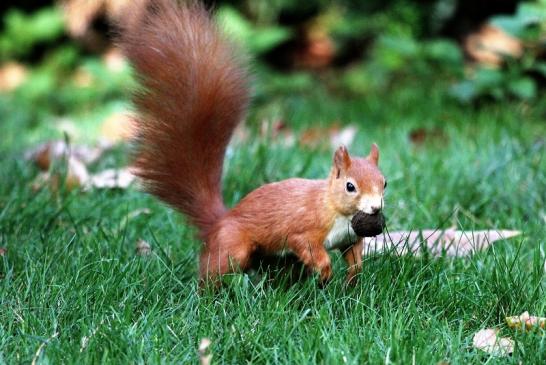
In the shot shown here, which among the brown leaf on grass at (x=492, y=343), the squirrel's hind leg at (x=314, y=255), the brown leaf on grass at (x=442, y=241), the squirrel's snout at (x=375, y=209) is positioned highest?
the squirrel's snout at (x=375, y=209)

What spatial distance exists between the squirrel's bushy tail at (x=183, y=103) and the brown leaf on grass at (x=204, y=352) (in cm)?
52

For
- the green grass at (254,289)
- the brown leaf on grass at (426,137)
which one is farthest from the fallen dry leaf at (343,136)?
the green grass at (254,289)

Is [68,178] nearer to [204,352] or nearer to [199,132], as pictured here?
[199,132]

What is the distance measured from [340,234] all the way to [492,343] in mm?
428

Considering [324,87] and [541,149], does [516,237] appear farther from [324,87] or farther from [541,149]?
[324,87]

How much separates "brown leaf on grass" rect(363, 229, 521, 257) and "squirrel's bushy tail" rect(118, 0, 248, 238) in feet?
1.47

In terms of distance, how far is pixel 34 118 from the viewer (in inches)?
221

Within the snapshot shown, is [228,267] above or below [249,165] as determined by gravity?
above

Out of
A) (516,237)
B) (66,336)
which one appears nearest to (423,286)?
(516,237)

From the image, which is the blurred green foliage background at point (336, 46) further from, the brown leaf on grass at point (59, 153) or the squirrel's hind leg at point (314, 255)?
the squirrel's hind leg at point (314, 255)

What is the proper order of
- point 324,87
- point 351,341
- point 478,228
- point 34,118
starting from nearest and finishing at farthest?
point 351,341 < point 478,228 < point 34,118 < point 324,87

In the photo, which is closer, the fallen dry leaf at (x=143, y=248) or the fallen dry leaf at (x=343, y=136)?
the fallen dry leaf at (x=143, y=248)

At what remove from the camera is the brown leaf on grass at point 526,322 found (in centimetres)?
192

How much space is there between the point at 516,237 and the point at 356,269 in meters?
0.75
